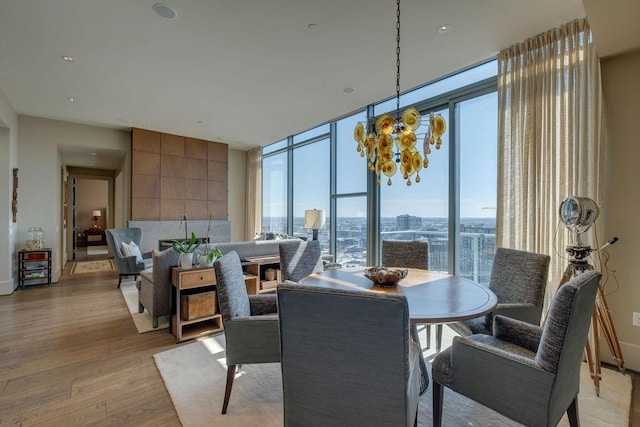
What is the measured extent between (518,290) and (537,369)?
1106 millimetres

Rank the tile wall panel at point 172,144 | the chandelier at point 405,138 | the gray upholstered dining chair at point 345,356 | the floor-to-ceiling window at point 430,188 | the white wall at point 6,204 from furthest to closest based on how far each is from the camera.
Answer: the tile wall panel at point 172,144, the white wall at point 6,204, the floor-to-ceiling window at point 430,188, the chandelier at point 405,138, the gray upholstered dining chair at point 345,356

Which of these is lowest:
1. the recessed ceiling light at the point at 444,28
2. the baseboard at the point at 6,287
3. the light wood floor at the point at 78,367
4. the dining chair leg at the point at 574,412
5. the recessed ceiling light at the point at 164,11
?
the light wood floor at the point at 78,367

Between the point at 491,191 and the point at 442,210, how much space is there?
2.23 ft

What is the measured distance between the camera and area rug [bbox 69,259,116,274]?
657 centimetres

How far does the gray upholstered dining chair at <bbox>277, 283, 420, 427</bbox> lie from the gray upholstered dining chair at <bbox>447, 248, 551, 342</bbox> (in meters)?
1.24

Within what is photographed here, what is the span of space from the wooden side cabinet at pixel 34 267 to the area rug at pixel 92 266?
4.01 ft

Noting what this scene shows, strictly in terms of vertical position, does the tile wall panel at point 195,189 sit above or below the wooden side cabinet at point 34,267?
above

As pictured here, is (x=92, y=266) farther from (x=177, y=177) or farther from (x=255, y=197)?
(x=255, y=197)

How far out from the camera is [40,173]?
5.46 metres

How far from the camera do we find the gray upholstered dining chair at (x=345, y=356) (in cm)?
108

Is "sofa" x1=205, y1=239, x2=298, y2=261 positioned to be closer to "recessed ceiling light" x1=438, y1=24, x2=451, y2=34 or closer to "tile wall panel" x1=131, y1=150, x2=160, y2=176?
"recessed ceiling light" x1=438, y1=24, x2=451, y2=34

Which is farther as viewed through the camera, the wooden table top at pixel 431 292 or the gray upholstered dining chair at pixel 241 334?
the gray upholstered dining chair at pixel 241 334

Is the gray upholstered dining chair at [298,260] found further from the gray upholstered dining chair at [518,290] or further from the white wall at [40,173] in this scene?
the white wall at [40,173]

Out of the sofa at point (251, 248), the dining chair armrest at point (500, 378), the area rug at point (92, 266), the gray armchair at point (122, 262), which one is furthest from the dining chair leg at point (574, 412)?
the area rug at point (92, 266)
